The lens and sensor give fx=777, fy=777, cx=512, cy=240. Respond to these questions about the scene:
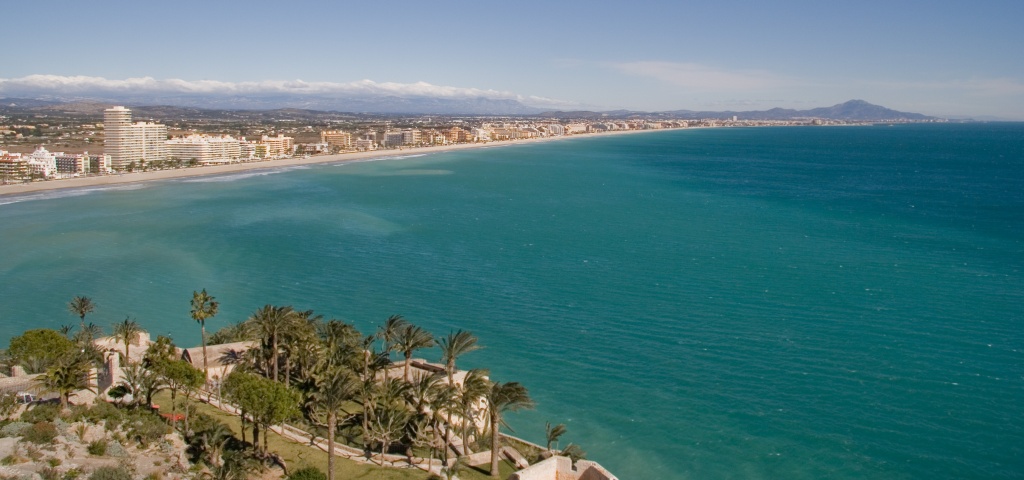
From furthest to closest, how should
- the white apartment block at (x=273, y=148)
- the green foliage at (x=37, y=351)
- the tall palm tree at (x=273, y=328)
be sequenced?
the white apartment block at (x=273, y=148), the tall palm tree at (x=273, y=328), the green foliage at (x=37, y=351)

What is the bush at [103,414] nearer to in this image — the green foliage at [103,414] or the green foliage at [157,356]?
the green foliage at [103,414]

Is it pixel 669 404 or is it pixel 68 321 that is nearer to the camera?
pixel 669 404

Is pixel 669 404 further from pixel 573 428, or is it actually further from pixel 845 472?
pixel 845 472

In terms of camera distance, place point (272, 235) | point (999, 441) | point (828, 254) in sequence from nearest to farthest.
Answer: point (999, 441) → point (828, 254) → point (272, 235)

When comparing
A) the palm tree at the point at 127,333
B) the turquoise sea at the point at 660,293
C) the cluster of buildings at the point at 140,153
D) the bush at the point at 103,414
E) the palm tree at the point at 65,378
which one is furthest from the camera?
the cluster of buildings at the point at 140,153

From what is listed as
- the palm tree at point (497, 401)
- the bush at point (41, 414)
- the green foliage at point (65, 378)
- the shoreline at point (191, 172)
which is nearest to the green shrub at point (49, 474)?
the bush at point (41, 414)

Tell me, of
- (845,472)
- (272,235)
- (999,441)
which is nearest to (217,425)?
(845,472)
